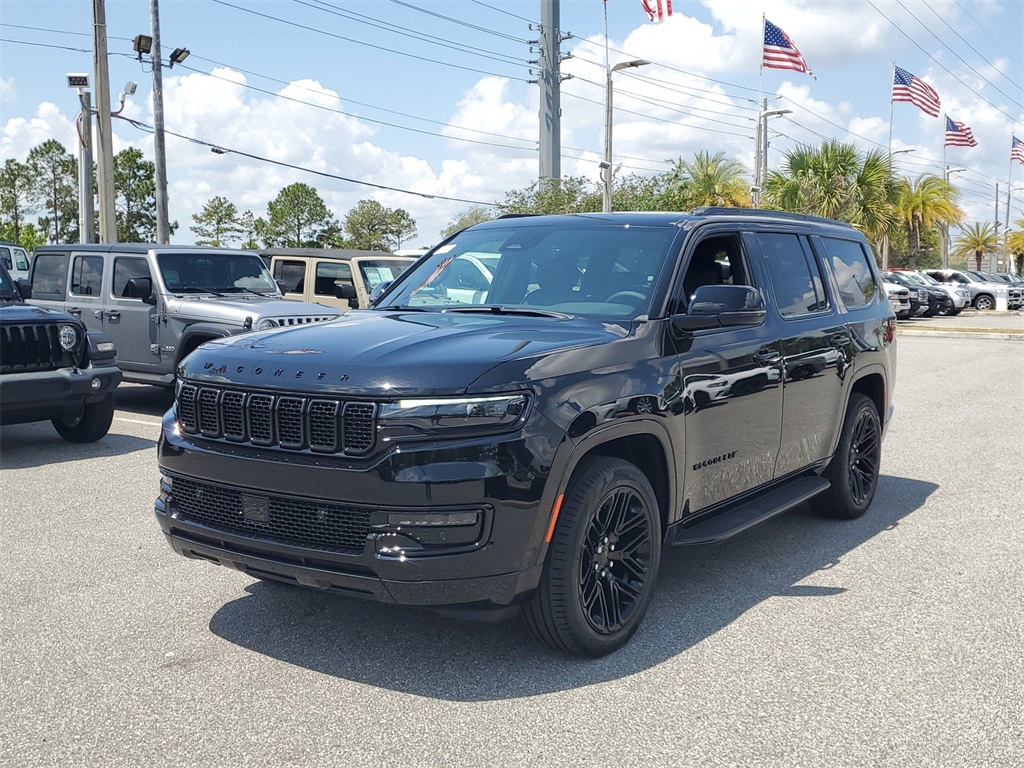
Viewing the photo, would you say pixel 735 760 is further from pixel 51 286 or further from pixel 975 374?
pixel 975 374

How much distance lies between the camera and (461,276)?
18.7ft

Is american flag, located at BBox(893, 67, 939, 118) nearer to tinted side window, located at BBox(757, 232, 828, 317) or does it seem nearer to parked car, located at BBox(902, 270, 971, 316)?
parked car, located at BBox(902, 270, 971, 316)

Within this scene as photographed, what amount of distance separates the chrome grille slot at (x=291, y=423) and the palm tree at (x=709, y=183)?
41130 mm

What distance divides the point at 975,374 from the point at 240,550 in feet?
50.4

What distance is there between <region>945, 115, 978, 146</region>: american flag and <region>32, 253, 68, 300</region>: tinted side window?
40.6 metres

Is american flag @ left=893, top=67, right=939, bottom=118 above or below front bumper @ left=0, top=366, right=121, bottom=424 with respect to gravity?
above

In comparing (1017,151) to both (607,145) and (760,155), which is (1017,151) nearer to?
(760,155)

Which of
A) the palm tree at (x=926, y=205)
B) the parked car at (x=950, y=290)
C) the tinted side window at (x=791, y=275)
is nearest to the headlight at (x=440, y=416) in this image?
the tinted side window at (x=791, y=275)

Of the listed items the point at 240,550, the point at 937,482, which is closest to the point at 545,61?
the point at 937,482

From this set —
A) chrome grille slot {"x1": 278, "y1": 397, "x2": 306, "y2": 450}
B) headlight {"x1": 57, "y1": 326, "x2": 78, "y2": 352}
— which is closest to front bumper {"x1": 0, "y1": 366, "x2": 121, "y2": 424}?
headlight {"x1": 57, "y1": 326, "x2": 78, "y2": 352}

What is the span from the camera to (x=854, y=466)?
693 centimetres

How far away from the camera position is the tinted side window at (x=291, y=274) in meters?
15.7

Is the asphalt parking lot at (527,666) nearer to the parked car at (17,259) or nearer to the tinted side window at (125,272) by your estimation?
the tinted side window at (125,272)

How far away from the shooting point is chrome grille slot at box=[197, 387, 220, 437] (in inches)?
169
